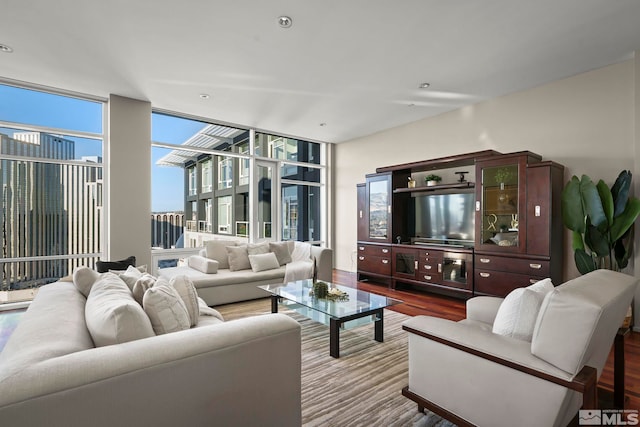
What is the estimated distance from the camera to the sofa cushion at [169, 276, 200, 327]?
204 centimetres

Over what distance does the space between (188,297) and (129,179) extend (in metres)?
3.32

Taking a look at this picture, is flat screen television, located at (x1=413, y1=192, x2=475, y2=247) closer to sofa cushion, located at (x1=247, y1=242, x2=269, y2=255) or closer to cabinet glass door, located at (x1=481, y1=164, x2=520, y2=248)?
cabinet glass door, located at (x1=481, y1=164, x2=520, y2=248)

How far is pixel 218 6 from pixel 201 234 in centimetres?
400

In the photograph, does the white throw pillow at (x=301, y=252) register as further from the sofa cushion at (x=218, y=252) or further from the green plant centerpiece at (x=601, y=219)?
the green plant centerpiece at (x=601, y=219)

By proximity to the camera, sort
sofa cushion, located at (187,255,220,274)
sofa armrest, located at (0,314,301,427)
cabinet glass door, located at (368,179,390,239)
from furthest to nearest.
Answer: cabinet glass door, located at (368,179,390,239) → sofa cushion, located at (187,255,220,274) → sofa armrest, located at (0,314,301,427)

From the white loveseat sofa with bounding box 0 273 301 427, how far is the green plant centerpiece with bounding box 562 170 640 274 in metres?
3.40

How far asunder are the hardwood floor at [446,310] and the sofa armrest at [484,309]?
85cm

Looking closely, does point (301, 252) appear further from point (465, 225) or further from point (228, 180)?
point (465, 225)

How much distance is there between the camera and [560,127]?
154 inches

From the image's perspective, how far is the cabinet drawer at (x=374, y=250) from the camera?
209 inches

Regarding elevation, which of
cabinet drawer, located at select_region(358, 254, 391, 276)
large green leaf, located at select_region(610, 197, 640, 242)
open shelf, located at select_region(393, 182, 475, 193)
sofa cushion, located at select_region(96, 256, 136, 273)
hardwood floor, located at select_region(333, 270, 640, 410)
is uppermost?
open shelf, located at select_region(393, 182, 475, 193)

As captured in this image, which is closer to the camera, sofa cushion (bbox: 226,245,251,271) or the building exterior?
the building exterior

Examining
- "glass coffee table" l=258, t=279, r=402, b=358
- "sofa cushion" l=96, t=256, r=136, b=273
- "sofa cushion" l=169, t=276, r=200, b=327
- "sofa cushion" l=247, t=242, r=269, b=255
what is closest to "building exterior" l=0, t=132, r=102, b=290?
"sofa cushion" l=96, t=256, r=136, b=273

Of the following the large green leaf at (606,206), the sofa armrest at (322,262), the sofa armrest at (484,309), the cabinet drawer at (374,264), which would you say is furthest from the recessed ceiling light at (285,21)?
the cabinet drawer at (374,264)
